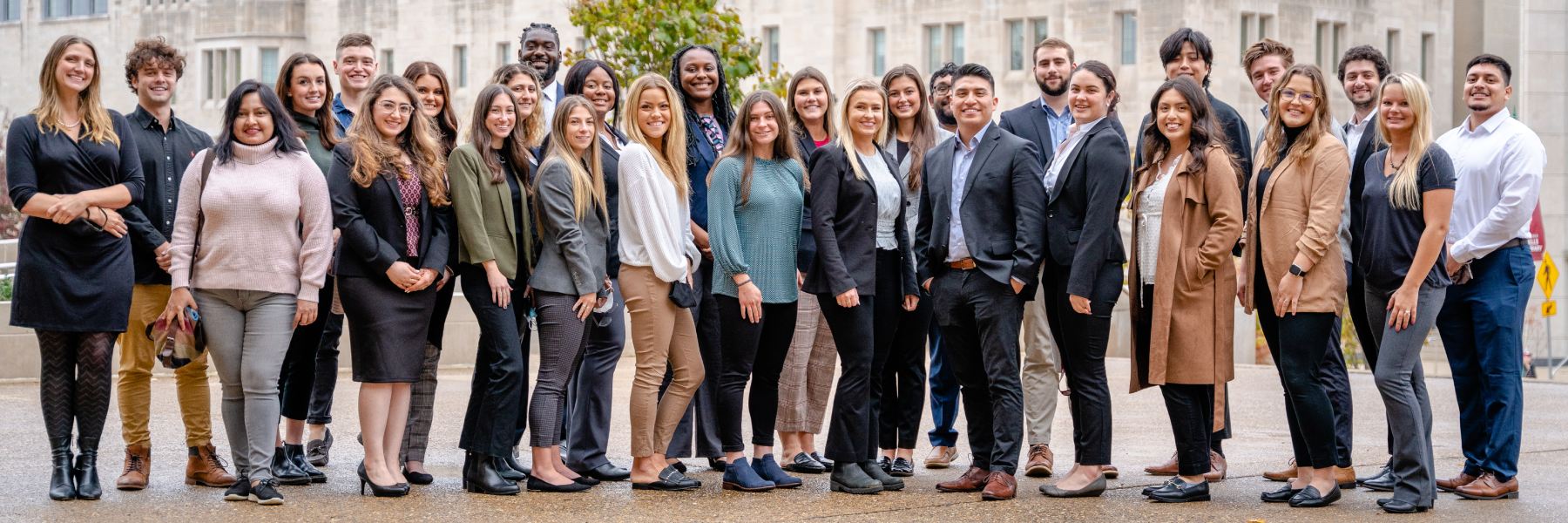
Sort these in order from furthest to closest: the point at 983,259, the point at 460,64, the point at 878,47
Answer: the point at 460,64 < the point at 878,47 < the point at 983,259

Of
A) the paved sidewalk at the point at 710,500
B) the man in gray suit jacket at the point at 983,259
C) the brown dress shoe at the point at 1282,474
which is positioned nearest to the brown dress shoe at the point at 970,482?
the man in gray suit jacket at the point at 983,259

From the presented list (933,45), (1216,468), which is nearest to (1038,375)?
(1216,468)

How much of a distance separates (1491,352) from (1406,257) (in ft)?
2.48

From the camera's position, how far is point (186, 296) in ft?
29.3

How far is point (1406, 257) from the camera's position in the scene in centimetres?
911

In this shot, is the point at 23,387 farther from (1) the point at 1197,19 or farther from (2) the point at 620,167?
(1) the point at 1197,19

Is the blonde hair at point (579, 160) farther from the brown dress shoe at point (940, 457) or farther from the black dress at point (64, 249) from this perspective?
the brown dress shoe at point (940, 457)

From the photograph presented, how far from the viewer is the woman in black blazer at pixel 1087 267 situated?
30.1ft

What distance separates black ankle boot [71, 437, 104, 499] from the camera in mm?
9047

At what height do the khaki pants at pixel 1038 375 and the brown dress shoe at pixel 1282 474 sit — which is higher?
the khaki pants at pixel 1038 375

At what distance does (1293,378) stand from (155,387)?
9.62 metres

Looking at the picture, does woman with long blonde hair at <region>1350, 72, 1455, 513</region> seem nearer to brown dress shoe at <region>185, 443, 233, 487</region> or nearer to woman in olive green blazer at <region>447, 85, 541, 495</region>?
woman in olive green blazer at <region>447, 85, 541, 495</region>

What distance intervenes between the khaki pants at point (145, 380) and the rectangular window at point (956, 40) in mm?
44196

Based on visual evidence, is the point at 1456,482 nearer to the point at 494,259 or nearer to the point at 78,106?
the point at 494,259
